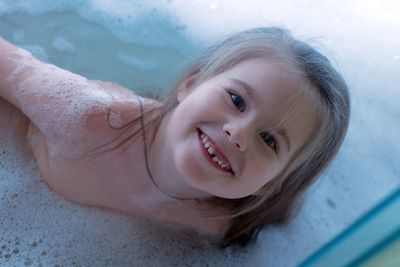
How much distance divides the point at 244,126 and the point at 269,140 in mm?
59

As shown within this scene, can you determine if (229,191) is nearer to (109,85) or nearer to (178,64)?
(109,85)

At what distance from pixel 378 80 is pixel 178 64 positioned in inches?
27.6

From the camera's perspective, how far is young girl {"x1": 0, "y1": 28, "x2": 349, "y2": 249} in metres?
0.86

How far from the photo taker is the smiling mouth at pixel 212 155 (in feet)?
2.81

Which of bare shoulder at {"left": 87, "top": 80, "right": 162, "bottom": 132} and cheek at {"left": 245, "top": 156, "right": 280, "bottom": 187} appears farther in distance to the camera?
bare shoulder at {"left": 87, "top": 80, "right": 162, "bottom": 132}

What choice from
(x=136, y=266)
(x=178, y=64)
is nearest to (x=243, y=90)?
(x=136, y=266)

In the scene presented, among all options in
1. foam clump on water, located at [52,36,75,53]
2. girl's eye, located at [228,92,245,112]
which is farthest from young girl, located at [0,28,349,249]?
foam clump on water, located at [52,36,75,53]

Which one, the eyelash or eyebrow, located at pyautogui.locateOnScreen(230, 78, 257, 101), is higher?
eyebrow, located at pyautogui.locateOnScreen(230, 78, 257, 101)

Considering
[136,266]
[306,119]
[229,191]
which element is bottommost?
[136,266]

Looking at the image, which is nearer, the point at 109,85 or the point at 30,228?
the point at 30,228

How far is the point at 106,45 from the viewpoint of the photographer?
1.56 meters

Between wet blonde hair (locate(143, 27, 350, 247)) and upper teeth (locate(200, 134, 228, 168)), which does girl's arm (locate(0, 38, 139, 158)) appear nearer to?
wet blonde hair (locate(143, 27, 350, 247))

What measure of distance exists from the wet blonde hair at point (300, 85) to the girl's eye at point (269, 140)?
0.25ft

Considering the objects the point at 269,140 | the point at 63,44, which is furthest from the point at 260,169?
the point at 63,44
